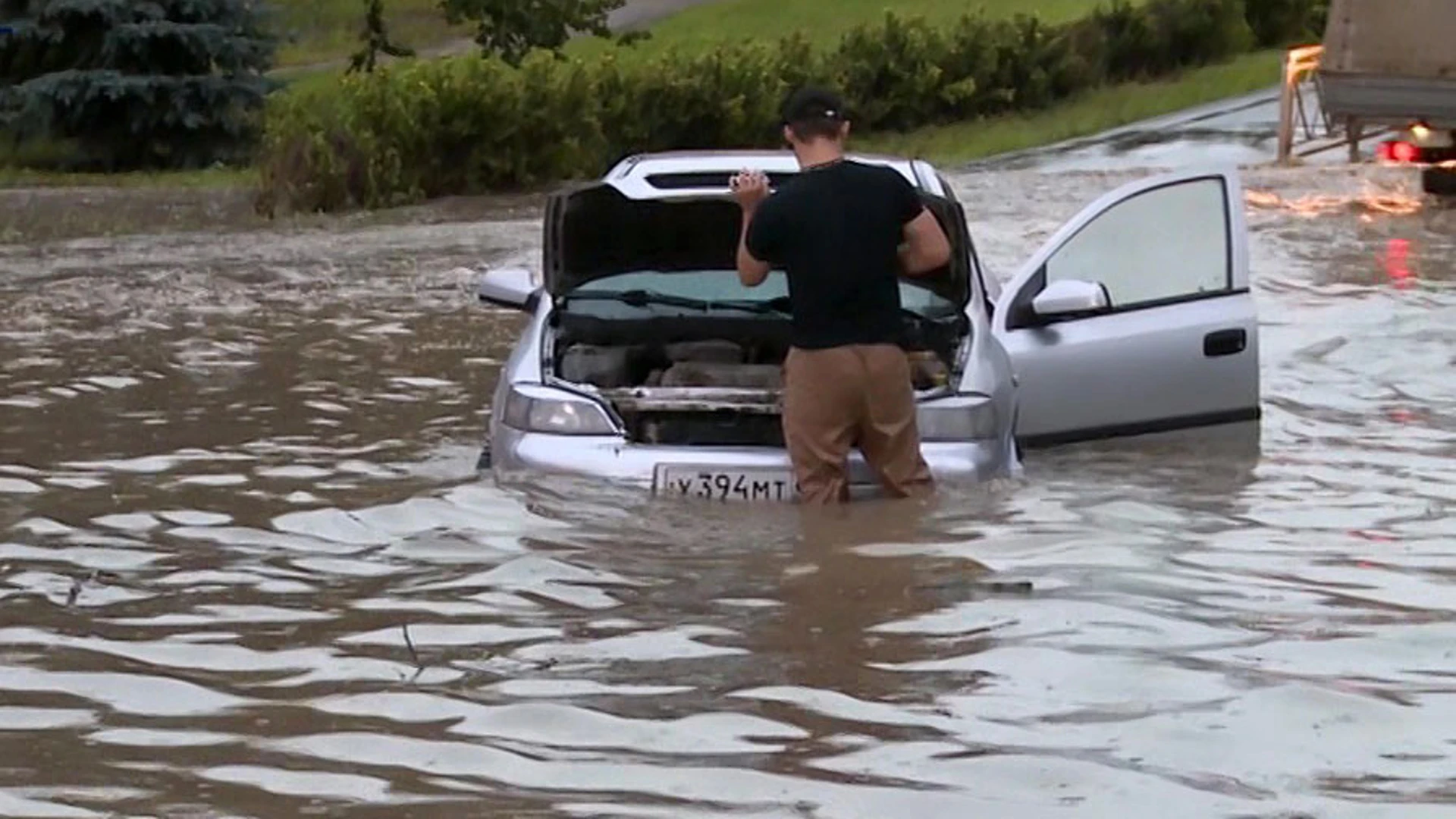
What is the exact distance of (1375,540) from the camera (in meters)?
8.88

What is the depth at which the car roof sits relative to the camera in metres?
9.84

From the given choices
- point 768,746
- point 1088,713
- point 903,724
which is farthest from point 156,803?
point 1088,713

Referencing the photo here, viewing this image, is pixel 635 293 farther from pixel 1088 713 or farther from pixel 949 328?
pixel 1088 713

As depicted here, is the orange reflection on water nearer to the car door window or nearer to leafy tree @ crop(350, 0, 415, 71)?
the car door window

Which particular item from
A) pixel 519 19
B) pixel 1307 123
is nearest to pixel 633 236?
pixel 1307 123

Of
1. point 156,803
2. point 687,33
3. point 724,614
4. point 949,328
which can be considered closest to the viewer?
point 156,803

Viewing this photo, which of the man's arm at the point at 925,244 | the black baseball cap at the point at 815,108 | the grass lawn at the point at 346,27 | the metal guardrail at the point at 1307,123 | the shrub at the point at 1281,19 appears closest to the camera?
→ the black baseball cap at the point at 815,108

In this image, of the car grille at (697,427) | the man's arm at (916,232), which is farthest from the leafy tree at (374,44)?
the man's arm at (916,232)

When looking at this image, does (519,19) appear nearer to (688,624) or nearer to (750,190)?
(750,190)

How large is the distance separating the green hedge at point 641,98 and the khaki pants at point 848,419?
17.8 m

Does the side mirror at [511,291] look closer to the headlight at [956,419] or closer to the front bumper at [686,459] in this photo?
the front bumper at [686,459]

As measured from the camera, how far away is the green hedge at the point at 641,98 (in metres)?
26.3

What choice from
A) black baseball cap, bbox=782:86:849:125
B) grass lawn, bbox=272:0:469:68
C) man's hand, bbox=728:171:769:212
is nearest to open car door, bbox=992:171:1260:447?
man's hand, bbox=728:171:769:212

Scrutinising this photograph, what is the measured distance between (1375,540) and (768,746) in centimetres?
355
